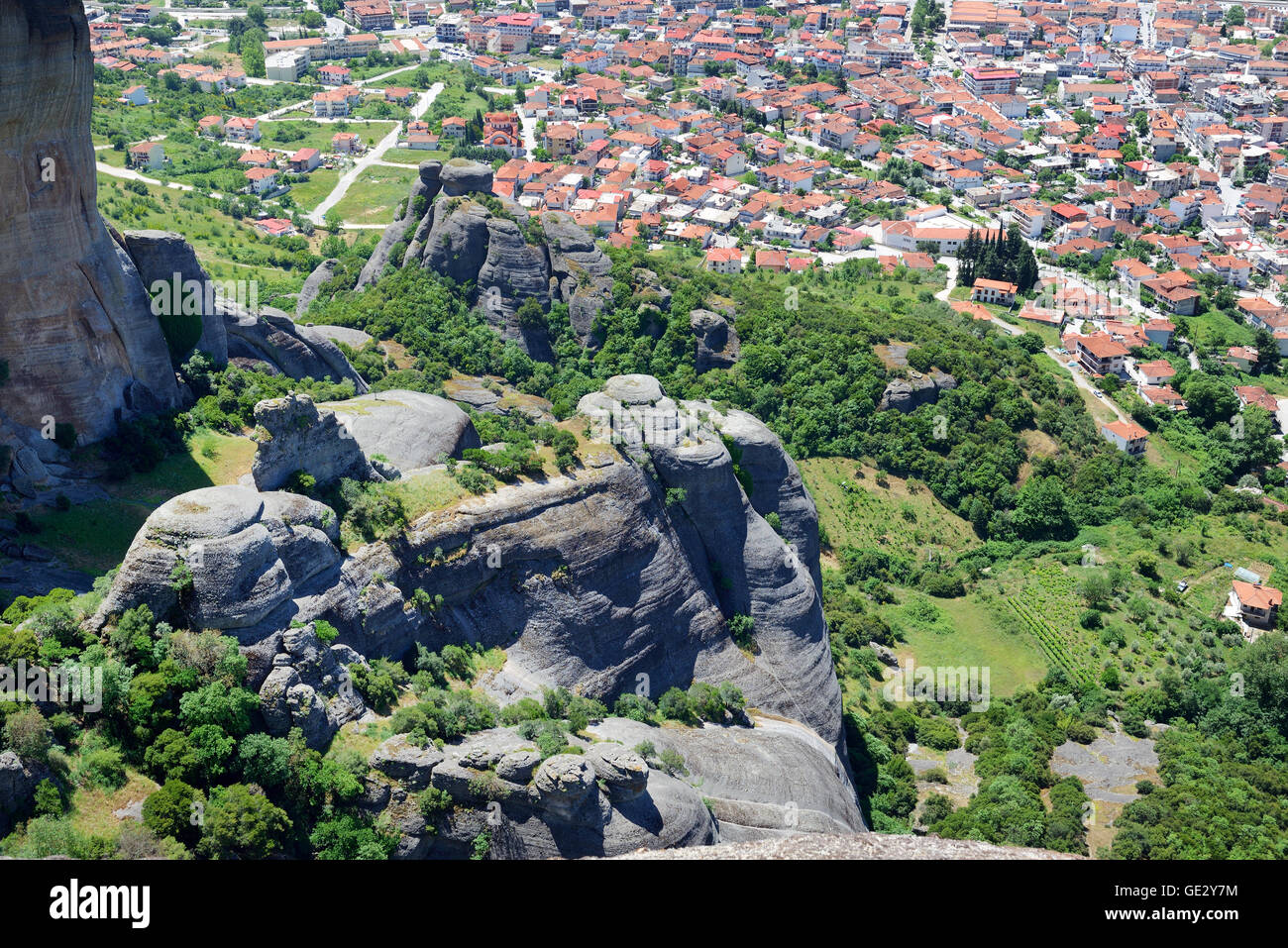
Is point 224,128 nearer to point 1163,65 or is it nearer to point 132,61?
point 132,61

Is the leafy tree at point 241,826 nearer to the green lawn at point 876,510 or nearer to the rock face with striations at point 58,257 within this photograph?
the rock face with striations at point 58,257

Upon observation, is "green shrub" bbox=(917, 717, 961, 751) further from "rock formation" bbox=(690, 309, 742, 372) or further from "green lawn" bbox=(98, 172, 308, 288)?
"green lawn" bbox=(98, 172, 308, 288)

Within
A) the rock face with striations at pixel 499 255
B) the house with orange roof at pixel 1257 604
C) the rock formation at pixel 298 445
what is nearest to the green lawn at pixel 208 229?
the rock face with striations at pixel 499 255

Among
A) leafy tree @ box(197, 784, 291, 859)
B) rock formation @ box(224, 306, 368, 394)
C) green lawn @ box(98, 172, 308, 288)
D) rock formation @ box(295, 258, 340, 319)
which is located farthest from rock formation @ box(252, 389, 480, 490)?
green lawn @ box(98, 172, 308, 288)

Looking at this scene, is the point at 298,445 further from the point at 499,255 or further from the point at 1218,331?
the point at 1218,331

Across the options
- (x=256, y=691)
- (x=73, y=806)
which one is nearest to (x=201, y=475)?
(x=256, y=691)

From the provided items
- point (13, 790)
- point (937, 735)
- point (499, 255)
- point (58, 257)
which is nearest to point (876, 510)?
point (937, 735)
